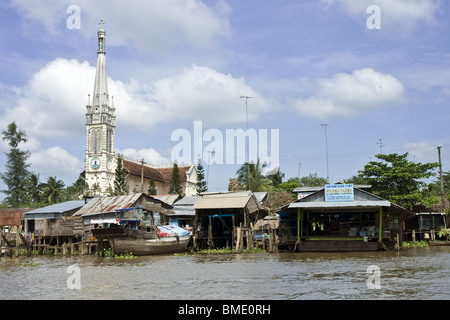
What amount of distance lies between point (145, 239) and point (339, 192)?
13117 mm

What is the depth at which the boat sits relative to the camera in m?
30.9

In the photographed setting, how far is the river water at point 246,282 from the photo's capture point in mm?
13977

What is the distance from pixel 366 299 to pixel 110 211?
2720cm

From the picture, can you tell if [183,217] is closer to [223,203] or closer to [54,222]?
[223,203]

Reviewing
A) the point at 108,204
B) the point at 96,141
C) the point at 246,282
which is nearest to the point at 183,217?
the point at 108,204

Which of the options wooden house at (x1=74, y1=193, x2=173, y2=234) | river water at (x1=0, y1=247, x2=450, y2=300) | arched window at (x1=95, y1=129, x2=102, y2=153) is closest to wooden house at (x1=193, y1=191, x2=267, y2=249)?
wooden house at (x1=74, y1=193, x2=173, y2=234)

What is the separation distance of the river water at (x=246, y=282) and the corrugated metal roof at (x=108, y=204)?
1462 centimetres

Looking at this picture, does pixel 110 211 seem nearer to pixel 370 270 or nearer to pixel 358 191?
pixel 358 191

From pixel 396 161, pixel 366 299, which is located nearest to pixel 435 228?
pixel 396 161

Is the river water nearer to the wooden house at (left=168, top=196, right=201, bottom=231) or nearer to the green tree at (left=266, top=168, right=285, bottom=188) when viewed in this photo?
the wooden house at (left=168, top=196, right=201, bottom=231)

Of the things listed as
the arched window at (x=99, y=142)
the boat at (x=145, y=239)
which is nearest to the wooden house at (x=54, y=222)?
the boat at (x=145, y=239)

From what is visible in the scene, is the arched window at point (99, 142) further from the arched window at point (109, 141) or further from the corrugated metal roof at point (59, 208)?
the corrugated metal roof at point (59, 208)

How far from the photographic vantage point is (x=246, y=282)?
16.6m

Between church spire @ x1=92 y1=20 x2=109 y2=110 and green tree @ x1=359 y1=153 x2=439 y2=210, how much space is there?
178 feet
